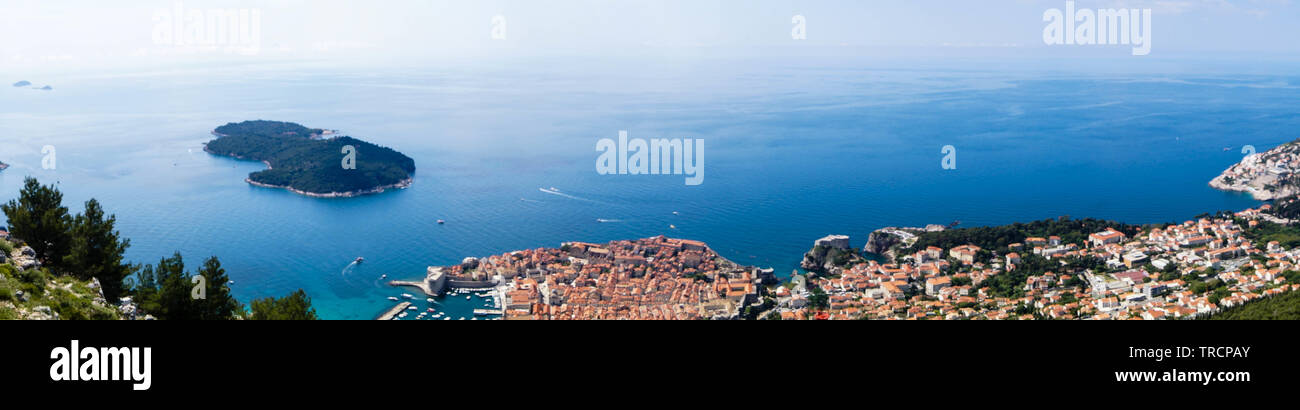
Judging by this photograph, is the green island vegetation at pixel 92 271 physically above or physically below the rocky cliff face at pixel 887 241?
above

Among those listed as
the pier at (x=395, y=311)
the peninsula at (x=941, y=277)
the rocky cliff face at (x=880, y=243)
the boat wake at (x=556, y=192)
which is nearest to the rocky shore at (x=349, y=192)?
the boat wake at (x=556, y=192)

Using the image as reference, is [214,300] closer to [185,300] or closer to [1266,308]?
[185,300]

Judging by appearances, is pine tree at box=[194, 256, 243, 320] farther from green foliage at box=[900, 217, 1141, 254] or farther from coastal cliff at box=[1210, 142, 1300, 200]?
coastal cliff at box=[1210, 142, 1300, 200]

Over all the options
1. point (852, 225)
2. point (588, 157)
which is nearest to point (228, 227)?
point (588, 157)

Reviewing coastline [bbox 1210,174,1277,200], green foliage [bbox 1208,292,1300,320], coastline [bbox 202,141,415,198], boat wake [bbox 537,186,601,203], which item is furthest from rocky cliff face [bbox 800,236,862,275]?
coastline [bbox 202,141,415,198]

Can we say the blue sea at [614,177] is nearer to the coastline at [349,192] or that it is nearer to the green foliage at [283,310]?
the coastline at [349,192]
